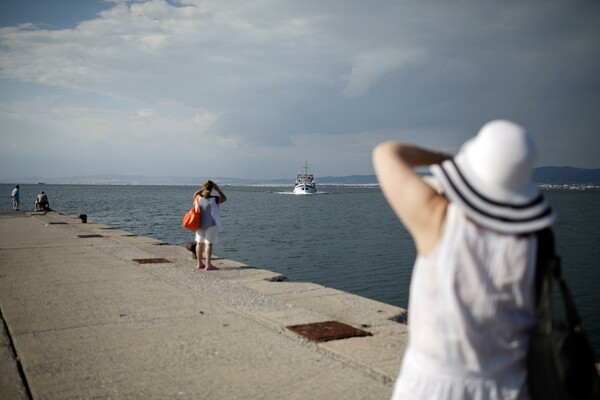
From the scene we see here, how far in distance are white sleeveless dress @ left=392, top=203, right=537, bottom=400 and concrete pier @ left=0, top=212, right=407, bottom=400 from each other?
2276mm

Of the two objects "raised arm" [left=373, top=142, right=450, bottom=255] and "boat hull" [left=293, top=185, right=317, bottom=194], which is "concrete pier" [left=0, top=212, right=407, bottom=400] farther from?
"boat hull" [left=293, top=185, right=317, bottom=194]

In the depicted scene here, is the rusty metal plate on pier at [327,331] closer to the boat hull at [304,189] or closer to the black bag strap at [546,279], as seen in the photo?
the black bag strap at [546,279]

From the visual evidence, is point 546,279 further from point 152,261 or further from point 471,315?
point 152,261

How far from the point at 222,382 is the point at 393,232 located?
35.2m

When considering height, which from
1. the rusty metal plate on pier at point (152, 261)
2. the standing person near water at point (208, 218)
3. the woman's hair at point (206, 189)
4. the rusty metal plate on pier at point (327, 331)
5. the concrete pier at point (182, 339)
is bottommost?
the rusty metal plate on pier at point (152, 261)

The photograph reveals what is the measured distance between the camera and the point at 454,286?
1.74m

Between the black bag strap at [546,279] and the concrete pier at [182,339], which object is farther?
the concrete pier at [182,339]

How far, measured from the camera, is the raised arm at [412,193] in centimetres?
173

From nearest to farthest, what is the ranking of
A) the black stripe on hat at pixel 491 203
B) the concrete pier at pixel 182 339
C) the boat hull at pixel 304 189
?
the black stripe on hat at pixel 491 203
the concrete pier at pixel 182 339
the boat hull at pixel 304 189

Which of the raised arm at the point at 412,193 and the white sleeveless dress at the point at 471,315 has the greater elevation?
the raised arm at the point at 412,193

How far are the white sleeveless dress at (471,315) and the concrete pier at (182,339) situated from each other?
89.6 inches

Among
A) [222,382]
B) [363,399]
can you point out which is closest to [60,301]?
[222,382]

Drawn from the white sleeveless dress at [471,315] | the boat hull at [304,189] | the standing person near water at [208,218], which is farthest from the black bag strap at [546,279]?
the boat hull at [304,189]

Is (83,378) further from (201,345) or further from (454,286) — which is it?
(454,286)
